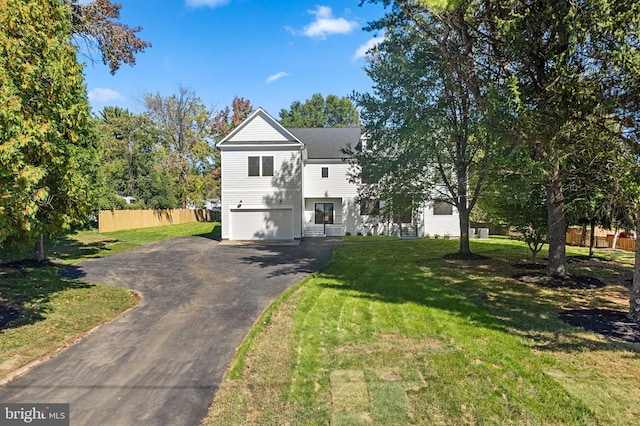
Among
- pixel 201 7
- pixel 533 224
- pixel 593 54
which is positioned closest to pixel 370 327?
pixel 593 54

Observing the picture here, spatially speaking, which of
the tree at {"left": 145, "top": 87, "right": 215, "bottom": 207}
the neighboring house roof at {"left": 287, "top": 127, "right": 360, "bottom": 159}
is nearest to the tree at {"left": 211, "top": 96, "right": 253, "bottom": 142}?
the tree at {"left": 145, "top": 87, "right": 215, "bottom": 207}

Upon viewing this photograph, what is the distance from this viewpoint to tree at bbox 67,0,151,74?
1255 centimetres

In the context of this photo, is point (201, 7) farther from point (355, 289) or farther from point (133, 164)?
point (133, 164)

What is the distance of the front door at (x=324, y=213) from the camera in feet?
81.7

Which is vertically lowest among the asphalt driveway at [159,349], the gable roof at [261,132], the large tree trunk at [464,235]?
the asphalt driveway at [159,349]

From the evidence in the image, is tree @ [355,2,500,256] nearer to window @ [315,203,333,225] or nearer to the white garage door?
the white garage door

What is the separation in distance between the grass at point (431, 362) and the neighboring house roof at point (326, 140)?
16.8m

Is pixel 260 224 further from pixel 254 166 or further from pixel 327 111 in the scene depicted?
pixel 327 111

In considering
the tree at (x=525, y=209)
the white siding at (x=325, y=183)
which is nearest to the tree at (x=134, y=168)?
the white siding at (x=325, y=183)

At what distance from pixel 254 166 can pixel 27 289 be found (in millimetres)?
14047

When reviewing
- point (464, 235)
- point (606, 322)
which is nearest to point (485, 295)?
point (606, 322)

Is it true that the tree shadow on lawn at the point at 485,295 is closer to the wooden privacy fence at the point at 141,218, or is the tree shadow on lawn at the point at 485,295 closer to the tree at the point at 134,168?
the wooden privacy fence at the point at 141,218

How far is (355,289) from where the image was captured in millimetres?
9422

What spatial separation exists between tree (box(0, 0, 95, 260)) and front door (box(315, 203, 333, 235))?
707 inches
